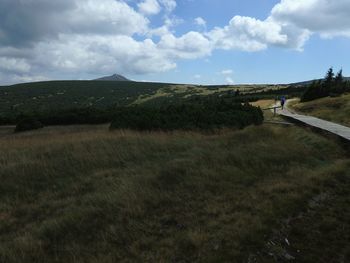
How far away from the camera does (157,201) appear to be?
275 inches

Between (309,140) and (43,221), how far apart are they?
38.7 feet

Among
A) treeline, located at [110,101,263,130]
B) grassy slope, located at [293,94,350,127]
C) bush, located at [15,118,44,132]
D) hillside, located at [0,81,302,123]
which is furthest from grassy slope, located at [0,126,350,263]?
Result: hillside, located at [0,81,302,123]

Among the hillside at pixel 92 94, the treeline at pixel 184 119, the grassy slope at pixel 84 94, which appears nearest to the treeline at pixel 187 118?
the treeline at pixel 184 119

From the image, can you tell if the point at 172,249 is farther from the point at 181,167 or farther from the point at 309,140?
the point at 309,140

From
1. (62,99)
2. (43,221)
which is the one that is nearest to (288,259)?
(43,221)

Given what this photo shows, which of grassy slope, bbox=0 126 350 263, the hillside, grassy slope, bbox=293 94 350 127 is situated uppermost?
grassy slope, bbox=0 126 350 263

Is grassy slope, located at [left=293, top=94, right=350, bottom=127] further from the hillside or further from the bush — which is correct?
the hillside

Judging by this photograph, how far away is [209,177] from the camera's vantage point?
8531 mm

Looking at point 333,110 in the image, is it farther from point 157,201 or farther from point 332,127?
point 157,201

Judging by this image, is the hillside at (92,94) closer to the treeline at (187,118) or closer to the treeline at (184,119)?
the treeline at (187,118)

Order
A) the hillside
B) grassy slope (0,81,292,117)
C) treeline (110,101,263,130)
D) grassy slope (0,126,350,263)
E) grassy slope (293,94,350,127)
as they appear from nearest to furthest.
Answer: grassy slope (0,126,350,263) → treeline (110,101,263,130) → grassy slope (293,94,350,127) → the hillside → grassy slope (0,81,292,117)

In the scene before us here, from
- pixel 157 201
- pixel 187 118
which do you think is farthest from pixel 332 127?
pixel 157 201

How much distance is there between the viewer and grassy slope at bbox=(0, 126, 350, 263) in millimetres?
5066

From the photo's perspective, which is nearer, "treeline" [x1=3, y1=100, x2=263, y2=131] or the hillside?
"treeline" [x1=3, y1=100, x2=263, y2=131]
